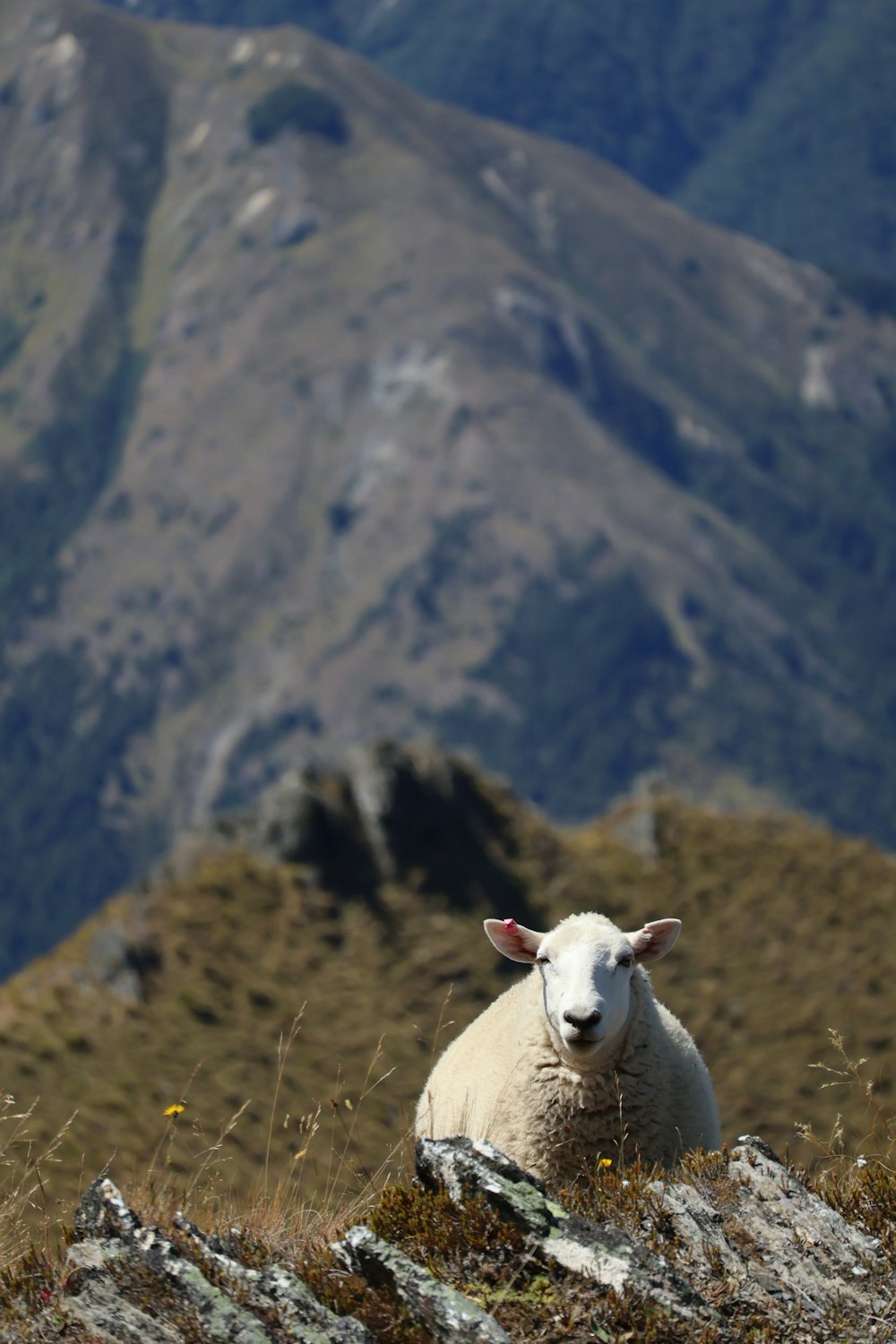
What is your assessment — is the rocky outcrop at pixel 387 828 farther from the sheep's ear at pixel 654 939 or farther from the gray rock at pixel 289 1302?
the gray rock at pixel 289 1302

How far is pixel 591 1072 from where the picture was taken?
12094mm

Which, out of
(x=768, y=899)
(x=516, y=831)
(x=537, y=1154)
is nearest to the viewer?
(x=537, y=1154)

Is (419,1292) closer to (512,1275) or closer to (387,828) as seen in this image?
(512,1275)

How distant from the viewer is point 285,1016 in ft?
124

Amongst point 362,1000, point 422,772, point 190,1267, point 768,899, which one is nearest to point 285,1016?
point 362,1000

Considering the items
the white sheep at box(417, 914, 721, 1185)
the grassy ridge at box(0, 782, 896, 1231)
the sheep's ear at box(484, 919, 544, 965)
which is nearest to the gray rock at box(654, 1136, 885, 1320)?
the white sheep at box(417, 914, 721, 1185)

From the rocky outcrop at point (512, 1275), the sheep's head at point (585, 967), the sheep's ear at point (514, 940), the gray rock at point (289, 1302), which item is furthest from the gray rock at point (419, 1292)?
the sheep's ear at point (514, 940)

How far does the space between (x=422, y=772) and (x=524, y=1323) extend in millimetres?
37977

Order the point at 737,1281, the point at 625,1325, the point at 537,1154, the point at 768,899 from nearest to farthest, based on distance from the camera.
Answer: the point at 625,1325 < the point at 737,1281 < the point at 537,1154 < the point at 768,899

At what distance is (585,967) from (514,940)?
3.07ft

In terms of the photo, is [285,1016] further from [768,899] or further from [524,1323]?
[524,1323]

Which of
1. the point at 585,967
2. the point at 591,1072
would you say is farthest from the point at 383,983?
the point at 585,967

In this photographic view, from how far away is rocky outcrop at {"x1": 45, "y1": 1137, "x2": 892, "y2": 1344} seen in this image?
820 cm

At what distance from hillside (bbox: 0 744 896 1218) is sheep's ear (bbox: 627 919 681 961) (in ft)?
63.1
